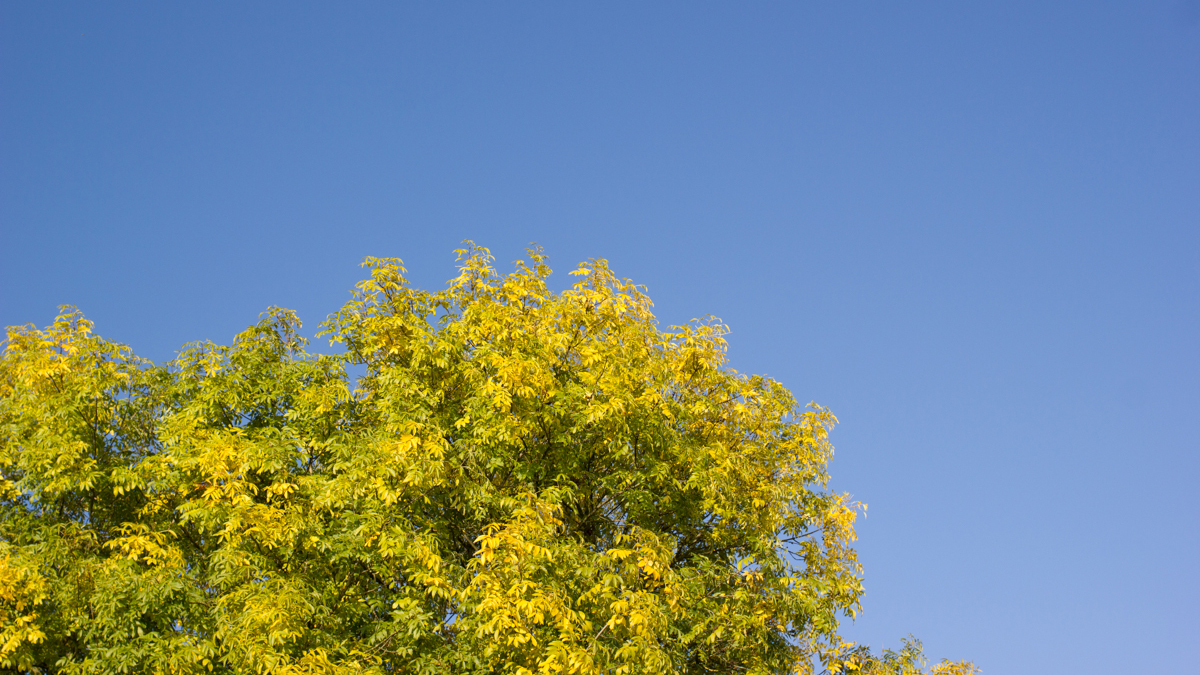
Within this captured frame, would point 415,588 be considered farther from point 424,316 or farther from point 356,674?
point 424,316

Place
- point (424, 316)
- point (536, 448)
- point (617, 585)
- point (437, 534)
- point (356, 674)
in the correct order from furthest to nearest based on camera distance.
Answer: point (424, 316) → point (536, 448) → point (437, 534) → point (617, 585) → point (356, 674)

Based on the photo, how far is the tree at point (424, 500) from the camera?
11617 millimetres

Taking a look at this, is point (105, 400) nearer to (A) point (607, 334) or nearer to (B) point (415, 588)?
(B) point (415, 588)

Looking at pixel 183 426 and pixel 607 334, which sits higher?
pixel 607 334

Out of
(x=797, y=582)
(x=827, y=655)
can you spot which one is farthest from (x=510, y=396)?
(x=827, y=655)

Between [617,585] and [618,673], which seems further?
[617,585]

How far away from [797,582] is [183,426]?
27.5 feet

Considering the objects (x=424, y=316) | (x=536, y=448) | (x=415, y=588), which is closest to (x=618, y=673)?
(x=415, y=588)

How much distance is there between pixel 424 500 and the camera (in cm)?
1288

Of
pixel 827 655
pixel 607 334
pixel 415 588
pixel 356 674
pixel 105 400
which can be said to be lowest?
pixel 356 674

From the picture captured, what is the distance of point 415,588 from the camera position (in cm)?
1222

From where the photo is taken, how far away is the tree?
11.6 metres

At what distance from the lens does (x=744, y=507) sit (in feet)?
47.6

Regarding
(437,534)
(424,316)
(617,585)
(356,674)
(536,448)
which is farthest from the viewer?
(424,316)
